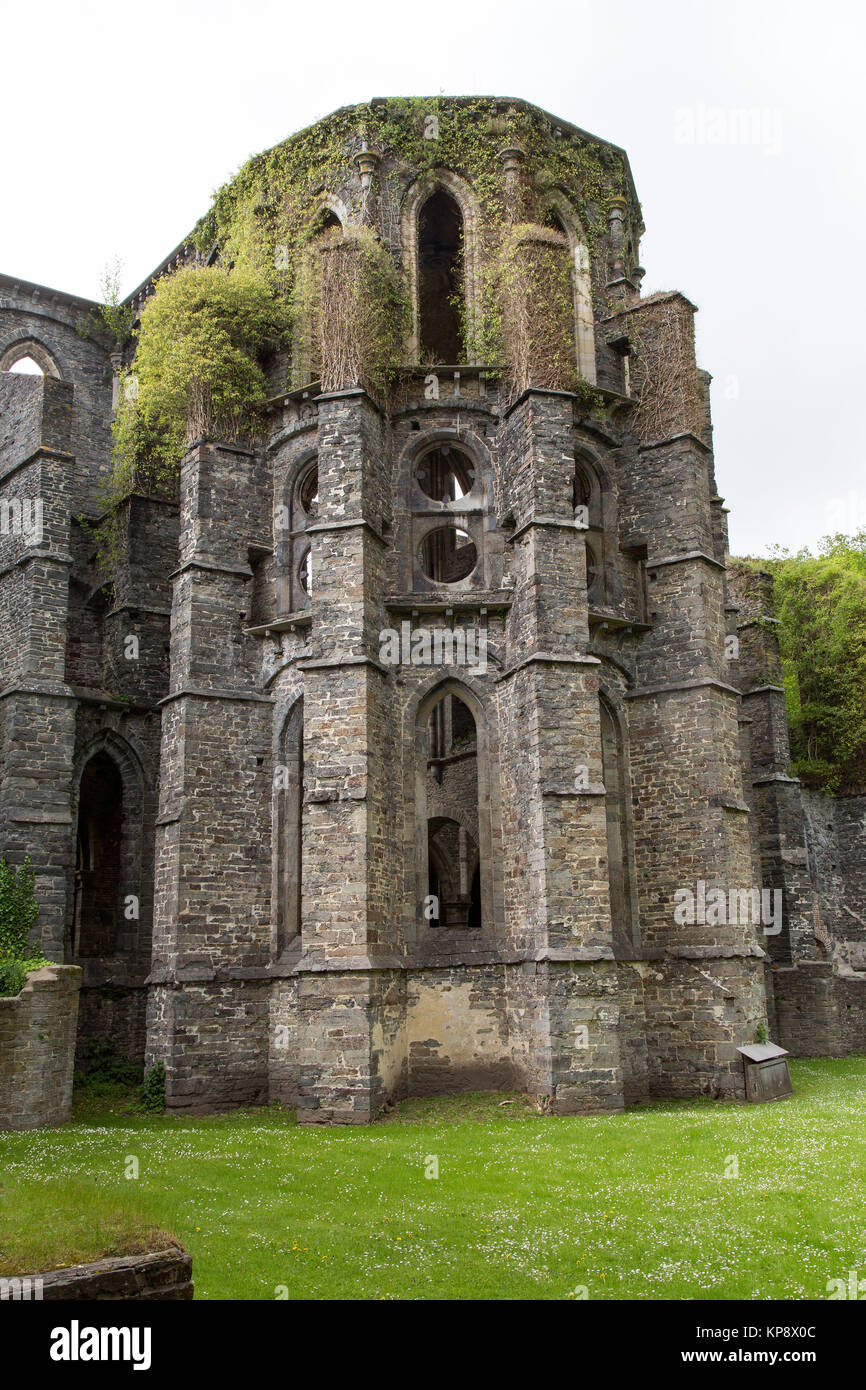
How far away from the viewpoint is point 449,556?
2478 cm

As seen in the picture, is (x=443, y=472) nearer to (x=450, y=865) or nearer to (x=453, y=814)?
(x=453, y=814)

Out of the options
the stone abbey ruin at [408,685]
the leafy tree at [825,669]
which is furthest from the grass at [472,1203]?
the leafy tree at [825,669]

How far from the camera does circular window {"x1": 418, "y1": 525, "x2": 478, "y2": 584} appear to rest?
907 inches

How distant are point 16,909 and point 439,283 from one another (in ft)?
52.3

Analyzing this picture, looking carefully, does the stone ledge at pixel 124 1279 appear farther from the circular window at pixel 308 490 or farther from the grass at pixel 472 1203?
the circular window at pixel 308 490

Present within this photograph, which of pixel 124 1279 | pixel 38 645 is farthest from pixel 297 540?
pixel 124 1279

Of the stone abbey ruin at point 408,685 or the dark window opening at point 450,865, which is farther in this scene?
the dark window opening at point 450,865

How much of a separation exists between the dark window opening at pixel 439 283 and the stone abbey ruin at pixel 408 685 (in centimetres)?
52

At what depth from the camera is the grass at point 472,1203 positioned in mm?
7586

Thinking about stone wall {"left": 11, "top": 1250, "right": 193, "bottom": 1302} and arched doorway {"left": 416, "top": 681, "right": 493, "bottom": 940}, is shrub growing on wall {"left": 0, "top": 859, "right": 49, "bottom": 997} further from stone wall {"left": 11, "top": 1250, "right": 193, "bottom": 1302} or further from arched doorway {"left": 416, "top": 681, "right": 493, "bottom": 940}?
stone wall {"left": 11, "top": 1250, "right": 193, "bottom": 1302}

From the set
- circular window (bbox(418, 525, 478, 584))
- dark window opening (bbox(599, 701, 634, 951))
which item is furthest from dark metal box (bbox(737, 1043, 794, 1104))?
circular window (bbox(418, 525, 478, 584))
